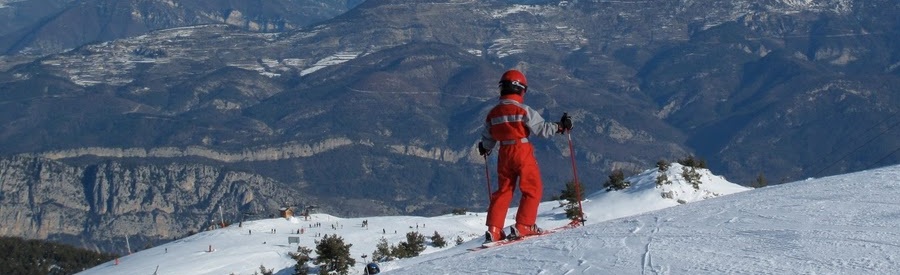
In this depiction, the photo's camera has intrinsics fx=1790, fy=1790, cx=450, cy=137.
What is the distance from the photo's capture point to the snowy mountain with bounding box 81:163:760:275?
3934 cm

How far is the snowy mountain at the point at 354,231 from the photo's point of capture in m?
39.3

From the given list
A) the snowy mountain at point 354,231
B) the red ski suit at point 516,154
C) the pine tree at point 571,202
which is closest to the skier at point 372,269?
the red ski suit at point 516,154

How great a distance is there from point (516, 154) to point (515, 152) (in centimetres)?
2

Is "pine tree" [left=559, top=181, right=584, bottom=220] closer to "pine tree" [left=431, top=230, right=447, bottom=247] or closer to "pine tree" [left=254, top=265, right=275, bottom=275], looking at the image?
"pine tree" [left=431, top=230, right=447, bottom=247]

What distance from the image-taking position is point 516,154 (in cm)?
1836

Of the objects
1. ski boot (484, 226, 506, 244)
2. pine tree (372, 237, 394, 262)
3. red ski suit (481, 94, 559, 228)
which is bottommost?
pine tree (372, 237, 394, 262)

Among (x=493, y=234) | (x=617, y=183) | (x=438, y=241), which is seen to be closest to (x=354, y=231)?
(x=617, y=183)

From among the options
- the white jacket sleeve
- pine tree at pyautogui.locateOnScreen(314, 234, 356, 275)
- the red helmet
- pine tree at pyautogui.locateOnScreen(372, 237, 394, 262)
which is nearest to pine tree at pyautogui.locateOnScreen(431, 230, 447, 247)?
pine tree at pyautogui.locateOnScreen(372, 237, 394, 262)

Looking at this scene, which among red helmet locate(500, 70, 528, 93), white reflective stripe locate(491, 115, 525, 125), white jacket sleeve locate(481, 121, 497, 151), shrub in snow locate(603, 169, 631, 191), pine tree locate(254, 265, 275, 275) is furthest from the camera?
shrub in snow locate(603, 169, 631, 191)

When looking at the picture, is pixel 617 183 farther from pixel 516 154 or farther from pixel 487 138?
pixel 516 154

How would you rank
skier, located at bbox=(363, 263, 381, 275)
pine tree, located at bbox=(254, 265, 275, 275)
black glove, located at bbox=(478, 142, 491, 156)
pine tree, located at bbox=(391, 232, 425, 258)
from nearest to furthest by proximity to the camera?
skier, located at bbox=(363, 263, 381, 275), black glove, located at bbox=(478, 142, 491, 156), pine tree, located at bbox=(391, 232, 425, 258), pine tree, located at bbox=(254, 265, 275, 275)

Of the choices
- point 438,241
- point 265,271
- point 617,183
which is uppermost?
point 617,183

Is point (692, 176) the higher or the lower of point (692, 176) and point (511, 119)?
the lower

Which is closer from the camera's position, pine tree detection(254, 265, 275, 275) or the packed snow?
the packed snow
